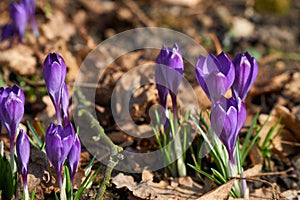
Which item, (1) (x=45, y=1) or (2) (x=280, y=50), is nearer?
(2) (x=280, y=50)

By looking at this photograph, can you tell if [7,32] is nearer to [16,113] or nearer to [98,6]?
[98,6]

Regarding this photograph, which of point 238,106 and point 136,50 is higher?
point 136,50

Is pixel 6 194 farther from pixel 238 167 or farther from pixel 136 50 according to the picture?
pixel 136 50

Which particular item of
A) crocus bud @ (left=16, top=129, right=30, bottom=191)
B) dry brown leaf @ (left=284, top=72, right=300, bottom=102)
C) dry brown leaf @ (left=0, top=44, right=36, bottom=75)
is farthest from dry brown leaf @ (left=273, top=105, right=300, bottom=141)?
dry brown leaf @ (left=0, top=44, right=36, bottom=75)

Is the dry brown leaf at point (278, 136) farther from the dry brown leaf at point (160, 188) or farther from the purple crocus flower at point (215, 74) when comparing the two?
the purple crocus flower at point (215, 74)

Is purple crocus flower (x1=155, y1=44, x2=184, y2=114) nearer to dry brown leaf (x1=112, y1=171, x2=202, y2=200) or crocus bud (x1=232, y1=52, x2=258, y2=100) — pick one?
crocus bud (x1=232, y1=52, x2=258, y2=100)

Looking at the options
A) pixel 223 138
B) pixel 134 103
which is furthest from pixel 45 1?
pixel 223 138

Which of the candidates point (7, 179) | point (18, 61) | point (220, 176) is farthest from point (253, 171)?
point (18, 61)
